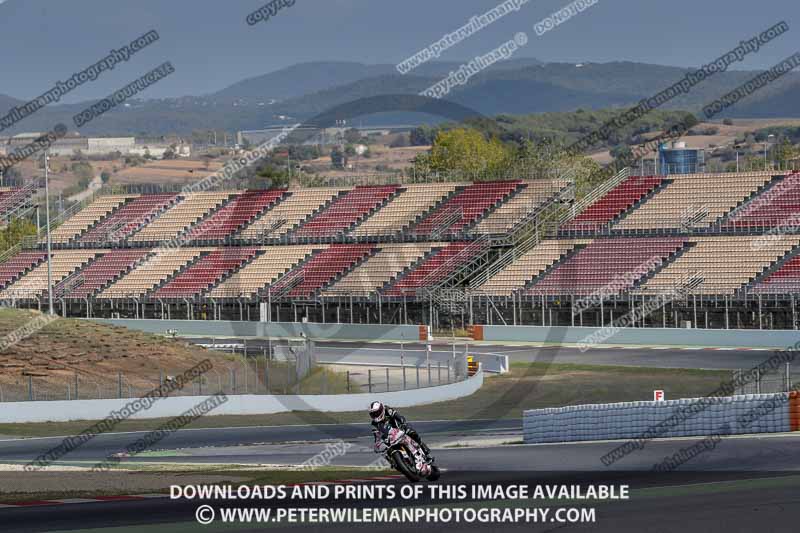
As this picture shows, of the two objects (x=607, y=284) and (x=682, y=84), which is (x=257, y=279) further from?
(x=682, y=84)

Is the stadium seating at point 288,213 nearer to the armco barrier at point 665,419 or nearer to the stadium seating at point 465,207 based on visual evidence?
the stadium seating at point 465,207

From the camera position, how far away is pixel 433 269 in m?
66.7

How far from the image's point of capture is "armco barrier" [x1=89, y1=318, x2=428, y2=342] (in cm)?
6325

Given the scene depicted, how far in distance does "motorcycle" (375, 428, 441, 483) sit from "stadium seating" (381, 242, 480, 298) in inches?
1655

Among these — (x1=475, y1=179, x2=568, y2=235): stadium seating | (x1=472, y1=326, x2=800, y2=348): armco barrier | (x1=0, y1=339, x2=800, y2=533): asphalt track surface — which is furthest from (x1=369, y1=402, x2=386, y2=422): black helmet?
(x1=475, y1=179, x2=568, y2=235): stadium seating

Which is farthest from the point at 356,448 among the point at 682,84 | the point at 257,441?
the point at 682,84

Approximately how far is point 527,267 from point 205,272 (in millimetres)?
18615

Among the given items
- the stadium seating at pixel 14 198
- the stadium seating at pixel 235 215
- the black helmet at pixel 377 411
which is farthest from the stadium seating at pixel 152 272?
→ the black helmet at pixel 377 411

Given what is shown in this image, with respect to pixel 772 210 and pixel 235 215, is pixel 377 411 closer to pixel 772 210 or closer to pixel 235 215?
pixel 772 210

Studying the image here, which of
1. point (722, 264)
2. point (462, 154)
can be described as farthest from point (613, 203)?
point (462, 154)

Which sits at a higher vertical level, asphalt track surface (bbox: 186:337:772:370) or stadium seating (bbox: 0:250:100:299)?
stadium seating (bbox: 0:250:100:299)

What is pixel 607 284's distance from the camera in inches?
2368

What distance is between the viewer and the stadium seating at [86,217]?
8388cm

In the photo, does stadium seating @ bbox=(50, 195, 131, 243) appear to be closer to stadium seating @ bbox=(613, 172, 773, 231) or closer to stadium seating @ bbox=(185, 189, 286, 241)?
stadium seating @ bbox=(185, 189, 286, 241)
